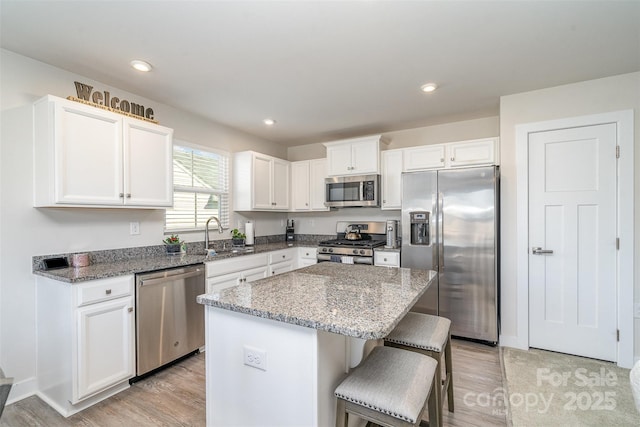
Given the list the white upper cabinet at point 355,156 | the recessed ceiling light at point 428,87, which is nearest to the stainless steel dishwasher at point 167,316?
the white upper cabinet at point 355,156

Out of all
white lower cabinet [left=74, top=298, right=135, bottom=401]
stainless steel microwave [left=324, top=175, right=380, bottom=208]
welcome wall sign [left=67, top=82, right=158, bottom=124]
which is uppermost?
Result: welcome wall sign [left=67, top=82, right=158, bottom=124]

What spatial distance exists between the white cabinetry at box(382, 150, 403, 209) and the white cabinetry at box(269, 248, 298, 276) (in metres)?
1.41

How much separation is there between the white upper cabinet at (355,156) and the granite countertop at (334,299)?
2075mm

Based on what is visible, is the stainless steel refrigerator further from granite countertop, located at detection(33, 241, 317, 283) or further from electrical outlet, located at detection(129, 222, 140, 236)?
electrical outlet, located at detection(129, 222, 140, 236)

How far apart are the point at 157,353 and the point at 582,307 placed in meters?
3.75

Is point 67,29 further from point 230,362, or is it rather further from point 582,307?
point 582,307

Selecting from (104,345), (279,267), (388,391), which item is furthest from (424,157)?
(104,345)

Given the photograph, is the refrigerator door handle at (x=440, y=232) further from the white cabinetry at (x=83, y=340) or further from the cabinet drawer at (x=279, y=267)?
the white cabinetry at (x=83, y=340)

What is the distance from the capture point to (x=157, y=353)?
2438mm

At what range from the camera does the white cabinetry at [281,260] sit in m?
3.76

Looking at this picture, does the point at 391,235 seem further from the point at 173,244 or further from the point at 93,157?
the point at 93,157

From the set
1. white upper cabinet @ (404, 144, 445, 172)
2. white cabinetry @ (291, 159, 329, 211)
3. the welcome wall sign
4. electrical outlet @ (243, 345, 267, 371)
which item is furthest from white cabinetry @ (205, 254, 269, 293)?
white upper cabinet @ (404, 144, 445, 172)

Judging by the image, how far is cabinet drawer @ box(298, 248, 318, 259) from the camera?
13.5 ft

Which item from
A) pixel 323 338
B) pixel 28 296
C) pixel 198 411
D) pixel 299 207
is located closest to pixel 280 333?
pixel 323 338
